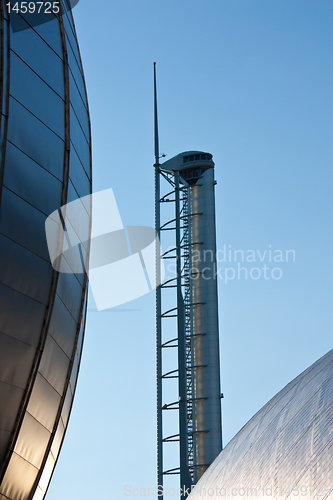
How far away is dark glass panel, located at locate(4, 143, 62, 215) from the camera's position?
41.0 feet

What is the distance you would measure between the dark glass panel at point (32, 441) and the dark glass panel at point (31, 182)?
14.4 feet

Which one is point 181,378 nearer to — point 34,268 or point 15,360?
point 34,268

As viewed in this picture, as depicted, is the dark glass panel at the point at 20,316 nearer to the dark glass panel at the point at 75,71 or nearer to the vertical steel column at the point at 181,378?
the dark glass panel at the point at 75,71

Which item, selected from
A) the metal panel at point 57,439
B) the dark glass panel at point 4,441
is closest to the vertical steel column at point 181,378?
the metal panel at point 57,439

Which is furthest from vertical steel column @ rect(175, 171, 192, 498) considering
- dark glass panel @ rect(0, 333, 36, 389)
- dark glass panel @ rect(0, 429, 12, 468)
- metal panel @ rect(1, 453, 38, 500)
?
dark glass panel @ rect(0, 333, 36, 389)

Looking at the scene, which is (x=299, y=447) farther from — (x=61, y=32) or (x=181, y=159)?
(x=181, y=159)

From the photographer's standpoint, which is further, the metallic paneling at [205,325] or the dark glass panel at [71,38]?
the metallic paneling at [205,325]

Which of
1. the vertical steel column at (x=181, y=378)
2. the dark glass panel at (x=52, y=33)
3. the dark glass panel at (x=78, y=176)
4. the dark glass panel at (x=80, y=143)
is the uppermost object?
the vertical steel column at (x=181, y=378)

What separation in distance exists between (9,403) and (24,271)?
8.44 feet

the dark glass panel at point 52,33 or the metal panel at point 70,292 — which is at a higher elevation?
the dark glass panel at point 52,33

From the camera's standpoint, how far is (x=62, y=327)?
13992mm

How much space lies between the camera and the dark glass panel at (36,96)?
13477 millimetres

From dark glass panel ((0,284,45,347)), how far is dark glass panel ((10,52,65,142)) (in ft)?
13.7

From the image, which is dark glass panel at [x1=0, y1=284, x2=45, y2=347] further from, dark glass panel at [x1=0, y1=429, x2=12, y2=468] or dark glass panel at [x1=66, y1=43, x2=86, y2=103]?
dark glass panel at [x1=66, y1=43, x2=86, y2=103]
